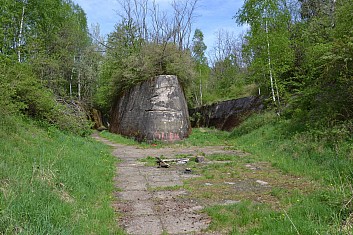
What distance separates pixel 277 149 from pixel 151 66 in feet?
29.0

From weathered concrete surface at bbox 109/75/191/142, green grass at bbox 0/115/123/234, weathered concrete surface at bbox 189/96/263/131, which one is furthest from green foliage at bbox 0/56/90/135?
weathered concrete surface at bbox 189/96/263/131

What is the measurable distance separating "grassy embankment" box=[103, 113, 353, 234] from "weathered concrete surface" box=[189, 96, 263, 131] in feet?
23.0

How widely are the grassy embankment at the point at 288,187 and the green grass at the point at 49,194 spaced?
1.49 metres

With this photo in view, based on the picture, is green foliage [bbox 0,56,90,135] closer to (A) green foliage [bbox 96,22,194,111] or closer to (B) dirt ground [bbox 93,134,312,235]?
(B) dirt ground [bbox 93,134,312,235]

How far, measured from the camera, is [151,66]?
50.6ft

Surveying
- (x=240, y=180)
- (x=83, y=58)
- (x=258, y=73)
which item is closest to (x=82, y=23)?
(x=83, y=58)

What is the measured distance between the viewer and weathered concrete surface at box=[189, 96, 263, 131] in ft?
55.5

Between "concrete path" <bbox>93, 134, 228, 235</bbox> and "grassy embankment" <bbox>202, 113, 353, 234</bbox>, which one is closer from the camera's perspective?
"grassy embankment" <bbox>202, 113, 353, 234</bbox>

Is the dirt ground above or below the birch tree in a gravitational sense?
below

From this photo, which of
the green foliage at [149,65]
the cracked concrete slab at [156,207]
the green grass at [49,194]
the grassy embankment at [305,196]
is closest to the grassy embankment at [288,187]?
the grassy embankment at [305,196]

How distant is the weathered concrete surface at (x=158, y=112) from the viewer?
45.9 ft

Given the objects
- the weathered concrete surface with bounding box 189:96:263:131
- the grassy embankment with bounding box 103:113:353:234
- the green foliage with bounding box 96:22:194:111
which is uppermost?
the green foliage with bounding box 96:22:194:111

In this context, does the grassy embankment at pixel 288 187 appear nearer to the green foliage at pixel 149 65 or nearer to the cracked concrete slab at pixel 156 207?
the cracked concrete slab at pixel 156 207

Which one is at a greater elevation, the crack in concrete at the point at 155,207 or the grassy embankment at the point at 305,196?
the grassy embankment at the point at 305,196
